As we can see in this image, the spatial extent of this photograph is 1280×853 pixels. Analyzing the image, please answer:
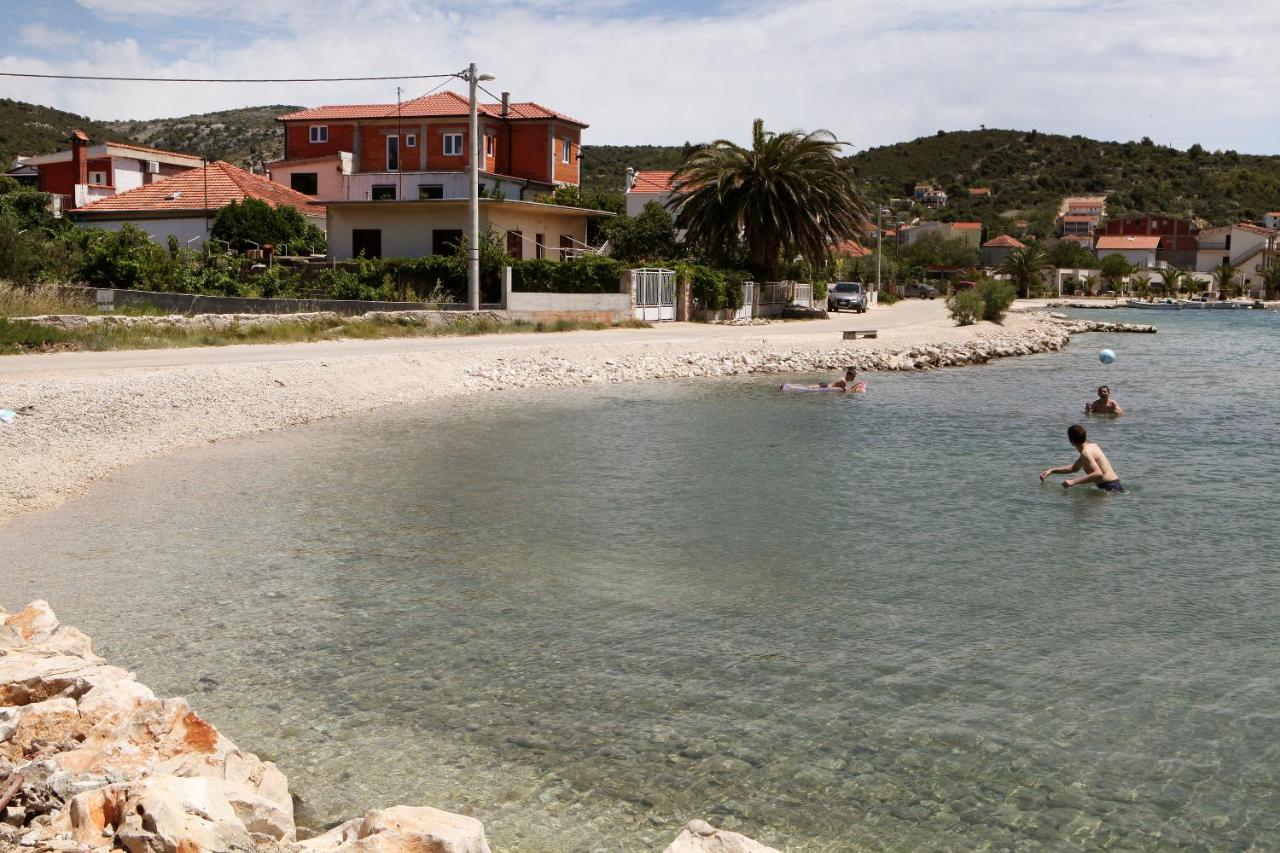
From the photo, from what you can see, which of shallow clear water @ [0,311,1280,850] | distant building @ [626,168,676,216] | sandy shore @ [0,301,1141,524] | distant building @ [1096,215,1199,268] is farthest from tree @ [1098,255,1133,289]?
shallow clear water @ [0,311,1280,850]

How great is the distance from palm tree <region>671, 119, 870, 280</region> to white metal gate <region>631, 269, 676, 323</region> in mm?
8108

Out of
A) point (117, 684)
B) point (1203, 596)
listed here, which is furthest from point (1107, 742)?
point (117, 684)

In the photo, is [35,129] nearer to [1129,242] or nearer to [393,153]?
[393,153]

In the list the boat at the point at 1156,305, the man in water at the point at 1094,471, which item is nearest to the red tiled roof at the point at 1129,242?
the boat at the point at 1156,305

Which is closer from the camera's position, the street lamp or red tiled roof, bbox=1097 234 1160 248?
the street lamp

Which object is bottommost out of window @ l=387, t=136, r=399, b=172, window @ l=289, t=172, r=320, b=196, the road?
the road

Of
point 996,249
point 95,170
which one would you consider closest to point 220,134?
point 95,170

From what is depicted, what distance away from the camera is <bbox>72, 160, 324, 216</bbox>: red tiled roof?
50.9 meters

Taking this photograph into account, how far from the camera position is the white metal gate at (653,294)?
130ft

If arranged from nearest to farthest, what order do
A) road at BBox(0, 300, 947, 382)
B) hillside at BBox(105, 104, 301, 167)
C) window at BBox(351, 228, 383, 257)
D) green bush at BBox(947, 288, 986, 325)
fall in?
road at BBox(0, 300, 947, 382) → window at BBox(351, 228, 383, 257) → green bush at BBox(947, 288, 986, 325) → hillside at BBox(105, 104, 301, 167)

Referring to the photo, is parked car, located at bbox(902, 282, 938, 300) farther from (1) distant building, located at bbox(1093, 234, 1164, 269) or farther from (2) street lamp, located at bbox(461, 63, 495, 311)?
(2) street lamp, located at bbox(461, 63, 495, 311)

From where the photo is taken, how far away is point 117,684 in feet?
20.0

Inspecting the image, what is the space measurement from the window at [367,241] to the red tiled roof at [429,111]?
11.7 meters

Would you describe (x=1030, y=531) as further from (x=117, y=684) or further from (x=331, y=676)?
(x=117, y=684)
